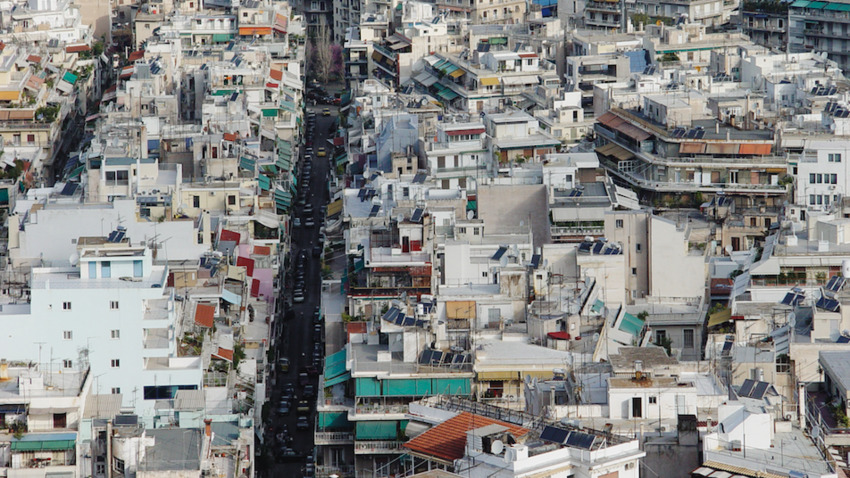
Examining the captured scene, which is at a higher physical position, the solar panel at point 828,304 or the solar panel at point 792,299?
the solar panel at point 828,304

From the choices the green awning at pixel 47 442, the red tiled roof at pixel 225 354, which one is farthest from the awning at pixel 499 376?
the green awning at pixel 47 442

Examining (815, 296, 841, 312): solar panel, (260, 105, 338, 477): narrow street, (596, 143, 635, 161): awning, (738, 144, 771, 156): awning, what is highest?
(738, 144, 771, 156): awning

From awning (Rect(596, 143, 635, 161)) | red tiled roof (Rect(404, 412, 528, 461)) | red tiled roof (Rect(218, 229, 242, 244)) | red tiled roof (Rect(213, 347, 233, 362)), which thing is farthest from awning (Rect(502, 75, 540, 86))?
red tiled roof (Rect(404, 412, 528, 461))

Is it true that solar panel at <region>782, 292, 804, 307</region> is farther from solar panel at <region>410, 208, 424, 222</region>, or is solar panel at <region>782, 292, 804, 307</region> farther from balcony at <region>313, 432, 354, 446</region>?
balcony at <region>313, 432, 354, 446</region>

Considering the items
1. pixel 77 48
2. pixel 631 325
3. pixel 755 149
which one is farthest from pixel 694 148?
pixel 77 48

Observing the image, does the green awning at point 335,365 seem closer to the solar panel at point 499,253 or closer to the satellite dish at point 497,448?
the solar panel at point 499,253

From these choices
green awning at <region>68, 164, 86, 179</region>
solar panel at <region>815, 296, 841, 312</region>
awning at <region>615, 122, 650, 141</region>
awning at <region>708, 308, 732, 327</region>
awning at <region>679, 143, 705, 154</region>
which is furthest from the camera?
awning at <region>615, 122, 650, 141</region>

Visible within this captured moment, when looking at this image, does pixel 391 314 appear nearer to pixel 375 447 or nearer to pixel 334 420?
pixel 334 420
